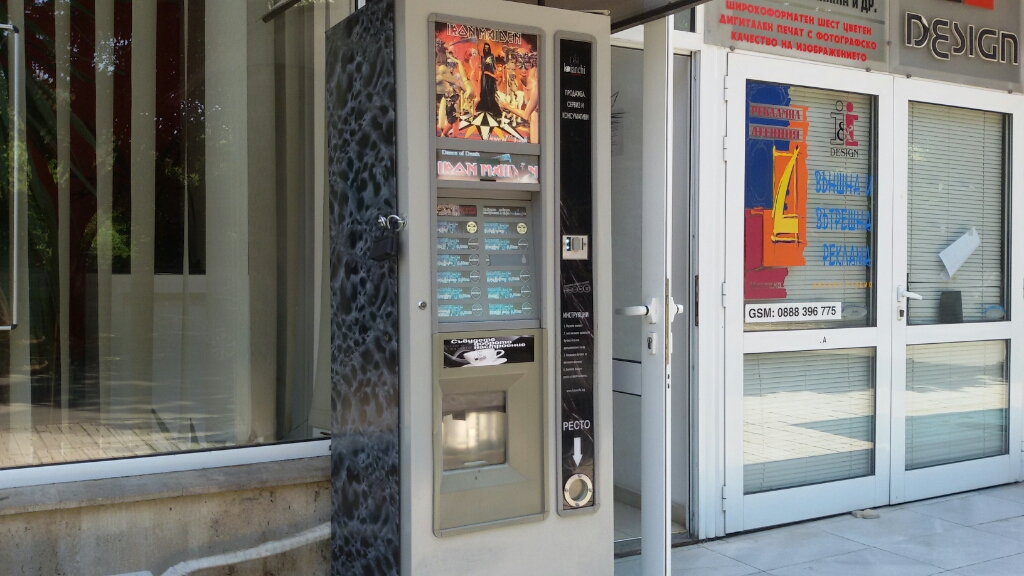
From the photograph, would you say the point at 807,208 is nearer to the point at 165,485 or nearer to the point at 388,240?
the point at 388,240

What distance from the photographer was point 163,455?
11.4ft

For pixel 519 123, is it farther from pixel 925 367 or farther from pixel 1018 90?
pixel 1018 90

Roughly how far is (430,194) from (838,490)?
305 centimetres

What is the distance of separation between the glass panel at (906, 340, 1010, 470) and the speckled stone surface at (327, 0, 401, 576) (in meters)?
3.27

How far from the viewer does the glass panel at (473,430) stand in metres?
2.82

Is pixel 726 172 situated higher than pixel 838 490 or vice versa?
pixel 726 172

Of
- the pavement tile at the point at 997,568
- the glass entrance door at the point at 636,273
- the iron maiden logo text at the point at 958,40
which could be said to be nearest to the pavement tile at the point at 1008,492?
the pavement tile at the point at 997,568

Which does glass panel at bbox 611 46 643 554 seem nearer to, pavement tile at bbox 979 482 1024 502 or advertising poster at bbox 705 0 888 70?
advertising poster at bbox 705 0 888 70

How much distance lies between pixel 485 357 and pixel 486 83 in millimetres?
816

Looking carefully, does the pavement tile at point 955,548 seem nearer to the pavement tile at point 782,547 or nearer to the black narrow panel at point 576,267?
the pavement tile at point 782,547

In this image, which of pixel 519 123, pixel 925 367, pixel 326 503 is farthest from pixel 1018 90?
pixel 326 503

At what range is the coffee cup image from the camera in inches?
110

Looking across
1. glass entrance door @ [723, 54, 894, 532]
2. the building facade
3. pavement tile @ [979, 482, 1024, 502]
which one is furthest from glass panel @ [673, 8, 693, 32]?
pavement tile @ [979, 482, 1024, 502]

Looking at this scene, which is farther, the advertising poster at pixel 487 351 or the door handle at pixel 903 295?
the door handle at pixel 903 295
